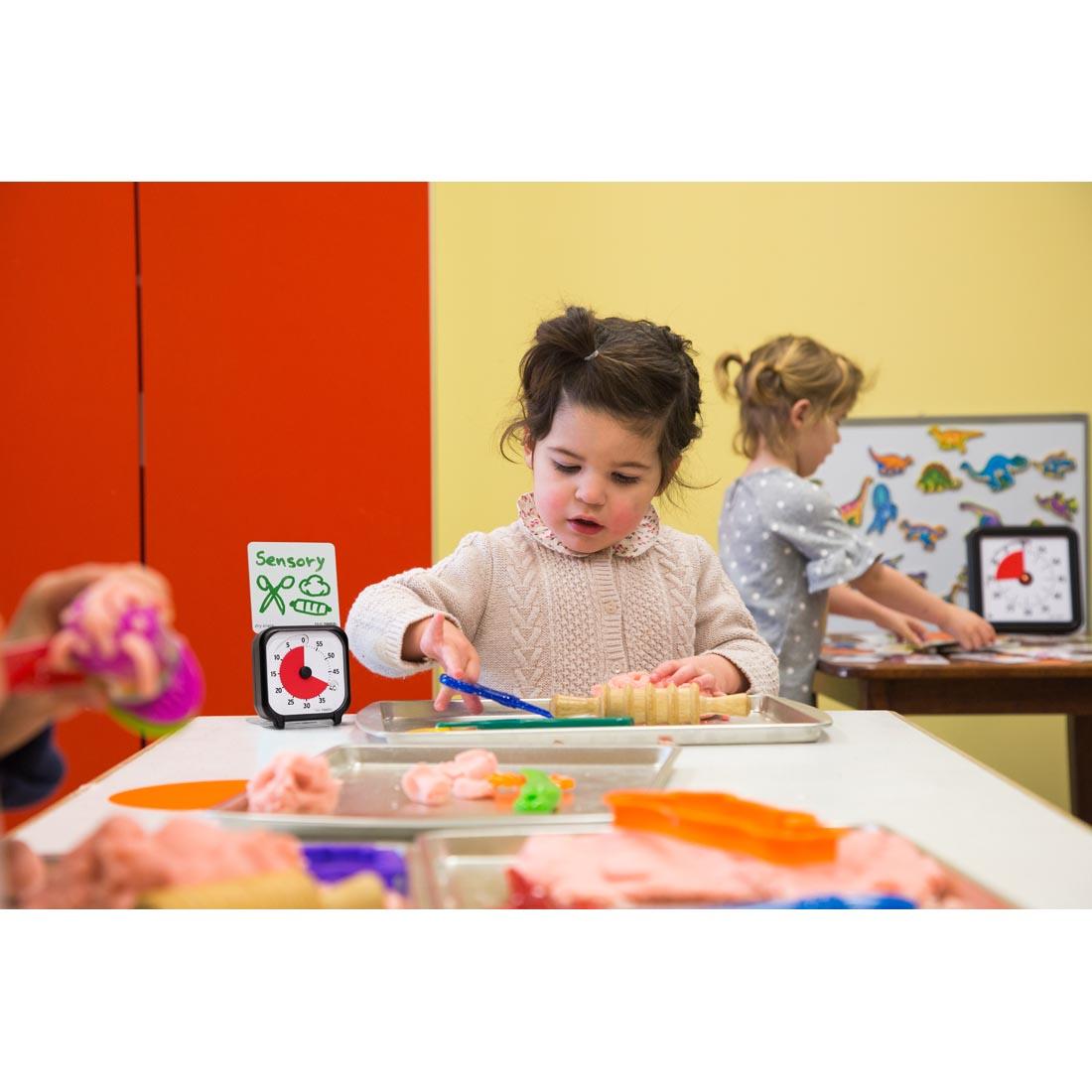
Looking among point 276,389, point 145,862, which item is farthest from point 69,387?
point 145,862

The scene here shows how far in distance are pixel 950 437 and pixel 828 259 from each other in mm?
536

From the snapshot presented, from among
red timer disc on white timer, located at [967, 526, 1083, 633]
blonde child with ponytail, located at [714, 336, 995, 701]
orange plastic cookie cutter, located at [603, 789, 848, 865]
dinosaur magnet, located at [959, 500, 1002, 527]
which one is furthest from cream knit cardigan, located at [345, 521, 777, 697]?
dinosaur magnet, located at [959, 500, 1002, 527]

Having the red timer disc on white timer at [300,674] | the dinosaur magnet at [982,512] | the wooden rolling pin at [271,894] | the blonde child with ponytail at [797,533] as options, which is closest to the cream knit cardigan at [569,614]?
the red timer disc on white timer at [300,674]

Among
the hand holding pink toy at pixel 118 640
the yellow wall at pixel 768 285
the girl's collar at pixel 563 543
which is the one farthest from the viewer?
the yellow wall at pixel 768 285

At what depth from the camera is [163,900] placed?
632 millimetres

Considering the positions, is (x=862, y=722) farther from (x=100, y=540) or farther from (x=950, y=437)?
(x=950, y=437)

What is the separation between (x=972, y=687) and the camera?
199 cm

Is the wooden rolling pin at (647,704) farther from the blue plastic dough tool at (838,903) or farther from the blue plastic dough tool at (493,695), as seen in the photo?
the blue plastic dough tool at (838,903)

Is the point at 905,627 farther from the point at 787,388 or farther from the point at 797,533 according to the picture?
the point at 787,388

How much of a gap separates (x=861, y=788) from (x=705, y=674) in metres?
0.42

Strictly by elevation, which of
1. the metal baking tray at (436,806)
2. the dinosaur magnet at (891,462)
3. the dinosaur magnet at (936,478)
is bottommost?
the metal baking tray at (436,806)

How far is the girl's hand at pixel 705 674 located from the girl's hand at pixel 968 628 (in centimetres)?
90

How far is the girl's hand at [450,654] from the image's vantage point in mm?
1215

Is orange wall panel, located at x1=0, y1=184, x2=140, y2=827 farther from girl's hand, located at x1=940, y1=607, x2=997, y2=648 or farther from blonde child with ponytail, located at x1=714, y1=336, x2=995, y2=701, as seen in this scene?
girl's hand, located at x1=940, y1=607, x2=997, y2=648
